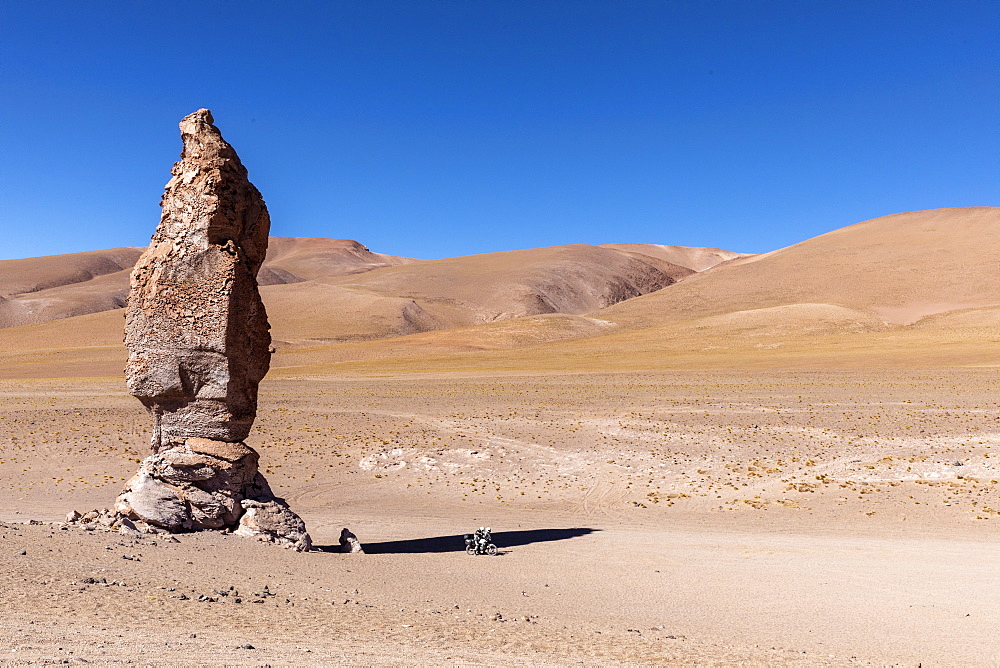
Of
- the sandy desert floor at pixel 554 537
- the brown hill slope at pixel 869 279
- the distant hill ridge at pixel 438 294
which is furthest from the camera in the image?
the distant hill ridge at pixel 438 294

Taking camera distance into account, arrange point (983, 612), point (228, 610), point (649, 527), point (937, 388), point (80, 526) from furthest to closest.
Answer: point (937, 388)
point (649, 527)
point (80, 526)
point (983, 612)
point (228, 610)

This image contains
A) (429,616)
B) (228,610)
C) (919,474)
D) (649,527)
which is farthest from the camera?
(919,474)

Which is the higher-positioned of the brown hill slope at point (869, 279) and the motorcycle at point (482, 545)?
the brown hill slope at point (869, 279)

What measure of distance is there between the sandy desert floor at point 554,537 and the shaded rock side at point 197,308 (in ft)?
7.93

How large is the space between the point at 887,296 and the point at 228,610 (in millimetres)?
108651

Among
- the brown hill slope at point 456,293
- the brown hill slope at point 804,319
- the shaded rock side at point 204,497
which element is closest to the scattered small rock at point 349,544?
the shaded rock side at point 204,497

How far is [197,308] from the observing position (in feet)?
44.4

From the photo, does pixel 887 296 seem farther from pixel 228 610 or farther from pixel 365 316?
pixel 228 610

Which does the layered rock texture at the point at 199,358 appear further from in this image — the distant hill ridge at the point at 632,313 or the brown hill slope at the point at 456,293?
the brown hill slope at the point at 456,293

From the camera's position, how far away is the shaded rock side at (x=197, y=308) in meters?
13.5

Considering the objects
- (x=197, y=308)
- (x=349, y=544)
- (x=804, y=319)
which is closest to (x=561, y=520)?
(x=349, y=544)

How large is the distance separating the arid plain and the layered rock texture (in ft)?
3.03

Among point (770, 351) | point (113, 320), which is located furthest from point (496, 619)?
point (113, 320)

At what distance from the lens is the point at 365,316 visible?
4606 inches
